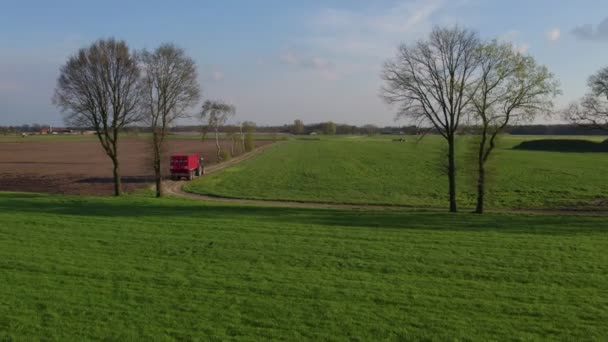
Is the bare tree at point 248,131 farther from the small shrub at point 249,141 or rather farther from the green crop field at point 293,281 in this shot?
the green crop field at point 293,281

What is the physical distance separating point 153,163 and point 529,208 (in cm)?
2527

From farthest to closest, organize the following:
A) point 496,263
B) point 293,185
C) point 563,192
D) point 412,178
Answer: point 412,178
point 293,185
point 563,192
point 496,263

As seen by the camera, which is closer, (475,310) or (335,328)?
(335,328)

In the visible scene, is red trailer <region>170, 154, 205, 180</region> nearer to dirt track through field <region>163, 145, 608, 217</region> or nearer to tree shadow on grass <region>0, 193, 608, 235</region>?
dirt track through field <region>163, 145, 608, 217</region>

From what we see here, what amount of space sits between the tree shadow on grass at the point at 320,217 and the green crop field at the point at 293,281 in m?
0.42

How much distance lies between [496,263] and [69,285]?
9997 millimetres

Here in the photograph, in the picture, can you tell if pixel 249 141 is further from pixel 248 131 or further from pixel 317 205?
pixel 317 205

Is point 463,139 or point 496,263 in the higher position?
point 463,139

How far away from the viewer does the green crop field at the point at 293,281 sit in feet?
23.3

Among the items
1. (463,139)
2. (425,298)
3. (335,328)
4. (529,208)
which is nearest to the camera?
(335,328)

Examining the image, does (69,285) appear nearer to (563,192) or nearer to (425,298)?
(425,298)

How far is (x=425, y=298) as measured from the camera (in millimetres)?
8500

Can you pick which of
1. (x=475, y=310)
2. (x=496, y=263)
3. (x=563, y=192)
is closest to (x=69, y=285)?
(x=475, y=310)

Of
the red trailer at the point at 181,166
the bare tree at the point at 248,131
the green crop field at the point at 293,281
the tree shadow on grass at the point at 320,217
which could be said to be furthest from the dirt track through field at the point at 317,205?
the bare tree at the point at 248,131
